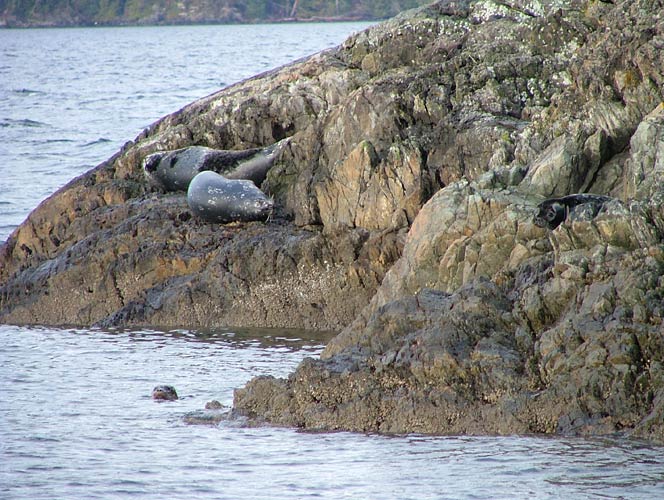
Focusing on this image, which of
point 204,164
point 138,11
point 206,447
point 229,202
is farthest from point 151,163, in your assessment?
point 138,11

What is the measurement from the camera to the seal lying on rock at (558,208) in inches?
394

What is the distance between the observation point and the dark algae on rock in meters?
8.57

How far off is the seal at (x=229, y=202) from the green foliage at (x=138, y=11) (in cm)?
11850

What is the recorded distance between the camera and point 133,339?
1260 centimetres

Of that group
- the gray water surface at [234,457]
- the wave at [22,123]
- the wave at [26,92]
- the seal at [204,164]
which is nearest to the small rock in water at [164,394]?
the gray water surface at [234,457]

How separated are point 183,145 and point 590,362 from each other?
9.29 metres

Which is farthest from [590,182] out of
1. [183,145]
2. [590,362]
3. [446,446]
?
[183,145]

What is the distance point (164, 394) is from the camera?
992 cm

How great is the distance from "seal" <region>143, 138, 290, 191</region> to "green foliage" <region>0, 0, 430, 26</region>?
117078 millimetres

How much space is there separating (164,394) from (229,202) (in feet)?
15.3

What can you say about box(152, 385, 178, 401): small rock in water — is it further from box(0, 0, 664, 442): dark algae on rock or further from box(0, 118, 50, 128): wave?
box(0, 118, 50, 128): wave

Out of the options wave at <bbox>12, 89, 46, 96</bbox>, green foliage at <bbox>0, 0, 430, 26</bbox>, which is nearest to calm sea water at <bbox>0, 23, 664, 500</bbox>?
wave at <bbox>12, 89, 46, 96</bbox>

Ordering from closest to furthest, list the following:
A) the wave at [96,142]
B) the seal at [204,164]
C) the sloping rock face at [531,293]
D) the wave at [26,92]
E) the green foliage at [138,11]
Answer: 1. the sloping rock face at [531,293]
2. the seal at [204,164]
3. the wave at [96,142]
4. the wave at [26,92]
5. the green foliage at [138,11]

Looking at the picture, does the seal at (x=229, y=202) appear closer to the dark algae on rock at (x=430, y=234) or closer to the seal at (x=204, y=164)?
the dark algae on rock at (x=430, y=234)
